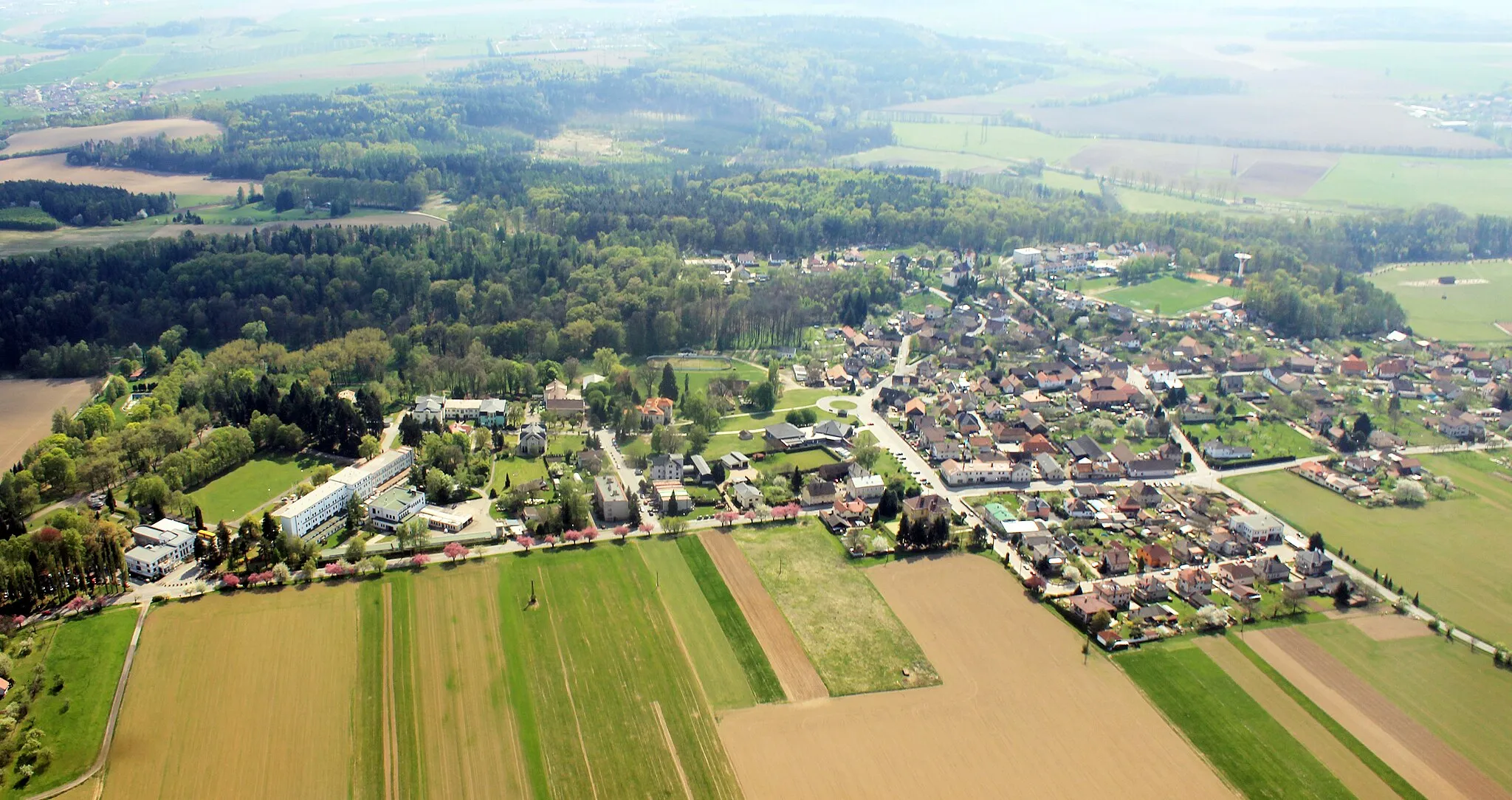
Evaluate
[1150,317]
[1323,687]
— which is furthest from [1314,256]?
[1323,687]

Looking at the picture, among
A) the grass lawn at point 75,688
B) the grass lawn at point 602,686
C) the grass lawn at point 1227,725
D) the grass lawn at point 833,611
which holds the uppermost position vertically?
the grass lawn at point 75,688

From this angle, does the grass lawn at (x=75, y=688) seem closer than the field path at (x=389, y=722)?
Yes

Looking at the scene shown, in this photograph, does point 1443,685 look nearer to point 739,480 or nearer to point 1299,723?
point 1299,723

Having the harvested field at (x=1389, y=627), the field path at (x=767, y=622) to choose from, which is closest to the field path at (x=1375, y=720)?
the harvested field at (x=1389, y=627)

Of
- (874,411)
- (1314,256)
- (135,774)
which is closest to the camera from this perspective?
(135,774)

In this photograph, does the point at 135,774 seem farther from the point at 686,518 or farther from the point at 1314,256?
the point at 1314,256

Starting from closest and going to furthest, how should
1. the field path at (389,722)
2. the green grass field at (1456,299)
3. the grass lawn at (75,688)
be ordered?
the grass lawn at (75,688), the field path at (389,722), the green grass field at (1456,299)

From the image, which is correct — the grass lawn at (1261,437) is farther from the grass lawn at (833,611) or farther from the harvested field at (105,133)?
the harvested field at (105,133)

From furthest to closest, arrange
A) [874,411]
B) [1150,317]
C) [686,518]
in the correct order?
[1150,317] → [874,411] → [686,518]

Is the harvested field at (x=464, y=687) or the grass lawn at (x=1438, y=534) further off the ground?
the harvested field at (x=464, y=687)
